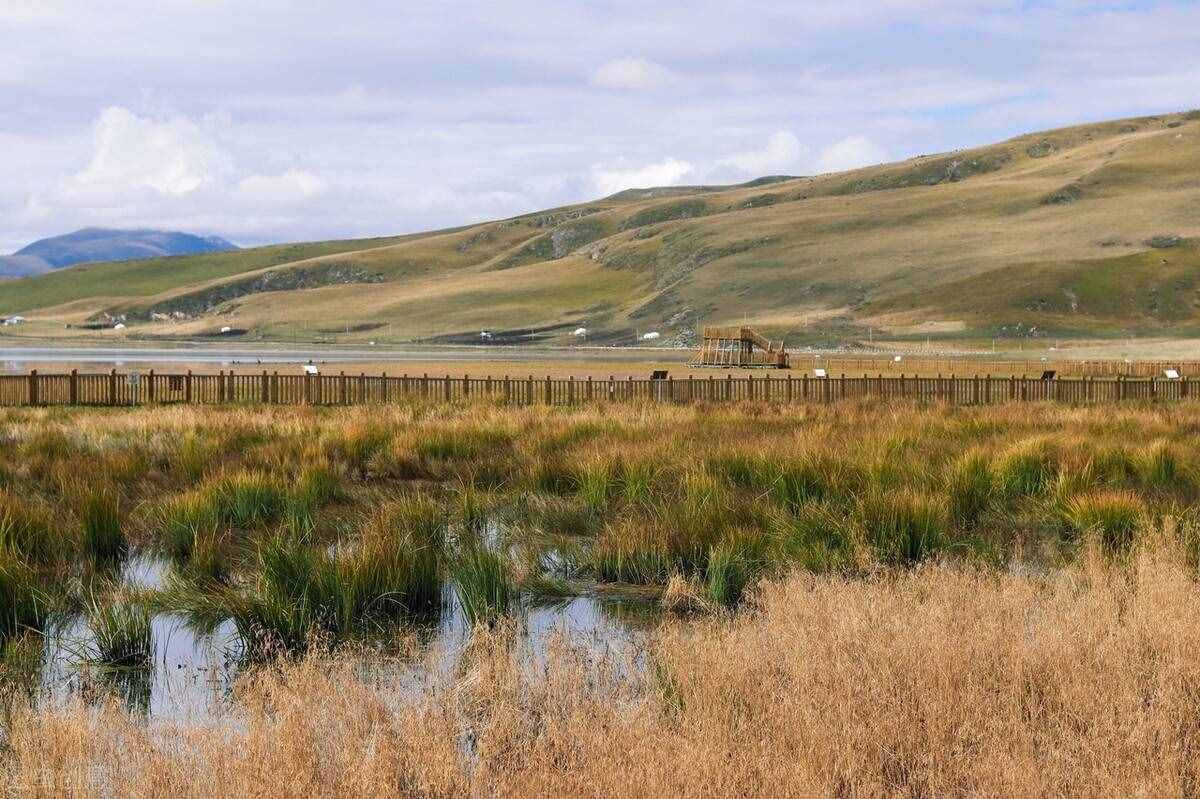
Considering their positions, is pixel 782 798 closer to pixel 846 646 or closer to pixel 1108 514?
pixel 846 646

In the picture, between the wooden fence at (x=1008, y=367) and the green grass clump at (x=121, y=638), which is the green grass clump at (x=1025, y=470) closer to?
the green grass clump at (x=121, y=638)

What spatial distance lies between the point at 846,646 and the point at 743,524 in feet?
14.8

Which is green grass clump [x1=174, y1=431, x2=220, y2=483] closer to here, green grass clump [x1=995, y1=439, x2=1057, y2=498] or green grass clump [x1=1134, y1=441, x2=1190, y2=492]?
green grass clump [x1=995, y1=439, x2=1057, y2=498]

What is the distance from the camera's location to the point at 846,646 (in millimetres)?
6840

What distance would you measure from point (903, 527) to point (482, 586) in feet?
12.4

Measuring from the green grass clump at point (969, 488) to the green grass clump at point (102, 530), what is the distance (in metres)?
7.61

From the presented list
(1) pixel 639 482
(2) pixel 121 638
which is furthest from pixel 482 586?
(1) pixel 639 482

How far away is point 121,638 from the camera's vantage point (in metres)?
8.21

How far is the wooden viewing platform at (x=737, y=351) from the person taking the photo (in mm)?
65562

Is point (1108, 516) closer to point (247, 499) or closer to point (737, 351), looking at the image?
point (247, 499)

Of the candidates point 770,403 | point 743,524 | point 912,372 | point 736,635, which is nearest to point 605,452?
point 743,524

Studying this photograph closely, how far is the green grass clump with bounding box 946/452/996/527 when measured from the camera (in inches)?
499

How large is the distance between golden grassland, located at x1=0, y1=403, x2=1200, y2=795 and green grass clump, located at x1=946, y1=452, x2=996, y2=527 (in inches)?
2.1

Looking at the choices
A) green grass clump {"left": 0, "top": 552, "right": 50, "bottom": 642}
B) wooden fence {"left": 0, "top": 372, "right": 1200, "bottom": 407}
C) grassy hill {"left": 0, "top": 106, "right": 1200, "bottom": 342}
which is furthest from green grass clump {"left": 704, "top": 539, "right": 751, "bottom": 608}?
grassy hill {"left": 0, "top": 106, "right": 1200, "bottom": 342}
